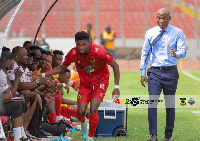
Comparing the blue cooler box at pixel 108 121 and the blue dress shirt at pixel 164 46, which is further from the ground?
the blue dress shirt at pixel 164 46

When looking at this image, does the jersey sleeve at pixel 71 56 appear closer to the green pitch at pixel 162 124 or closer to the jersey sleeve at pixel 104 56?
the jersey sleeve at pixel 104 56

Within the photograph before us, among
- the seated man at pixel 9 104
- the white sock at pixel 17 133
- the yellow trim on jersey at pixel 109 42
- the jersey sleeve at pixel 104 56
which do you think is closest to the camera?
the seated man at pixel 9 104

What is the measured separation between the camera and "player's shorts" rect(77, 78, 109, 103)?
314 inches

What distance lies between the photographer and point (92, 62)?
772 cm

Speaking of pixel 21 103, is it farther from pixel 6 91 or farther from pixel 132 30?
pixel 132 30

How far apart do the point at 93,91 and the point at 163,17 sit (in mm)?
1571

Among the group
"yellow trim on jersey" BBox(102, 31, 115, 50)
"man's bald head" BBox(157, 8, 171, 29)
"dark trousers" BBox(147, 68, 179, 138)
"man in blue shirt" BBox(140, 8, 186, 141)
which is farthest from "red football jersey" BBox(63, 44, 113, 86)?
"yellow trim on jersey" BBox(102, 31, 115, 50)

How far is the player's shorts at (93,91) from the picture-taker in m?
7.97

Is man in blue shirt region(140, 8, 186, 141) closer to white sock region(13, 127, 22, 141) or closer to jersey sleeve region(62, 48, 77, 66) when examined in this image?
jersey sleeve region(62, 48, 77, 66)

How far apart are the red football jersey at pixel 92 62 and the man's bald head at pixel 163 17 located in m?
0.98

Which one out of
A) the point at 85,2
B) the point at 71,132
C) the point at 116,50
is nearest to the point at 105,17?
the point at 85,2

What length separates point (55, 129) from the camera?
28.3 feet

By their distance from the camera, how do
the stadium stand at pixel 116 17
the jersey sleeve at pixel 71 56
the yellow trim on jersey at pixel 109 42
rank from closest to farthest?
the jersey sleeve at pixel 71 56 < the yellow trim on jersey at pixel 109 42 < the stadium stand at pixel 116 17

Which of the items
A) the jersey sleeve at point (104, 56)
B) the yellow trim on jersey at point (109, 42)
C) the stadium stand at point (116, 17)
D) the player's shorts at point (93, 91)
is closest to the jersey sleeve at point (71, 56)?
the jersey sleeve at point (104, 56)
